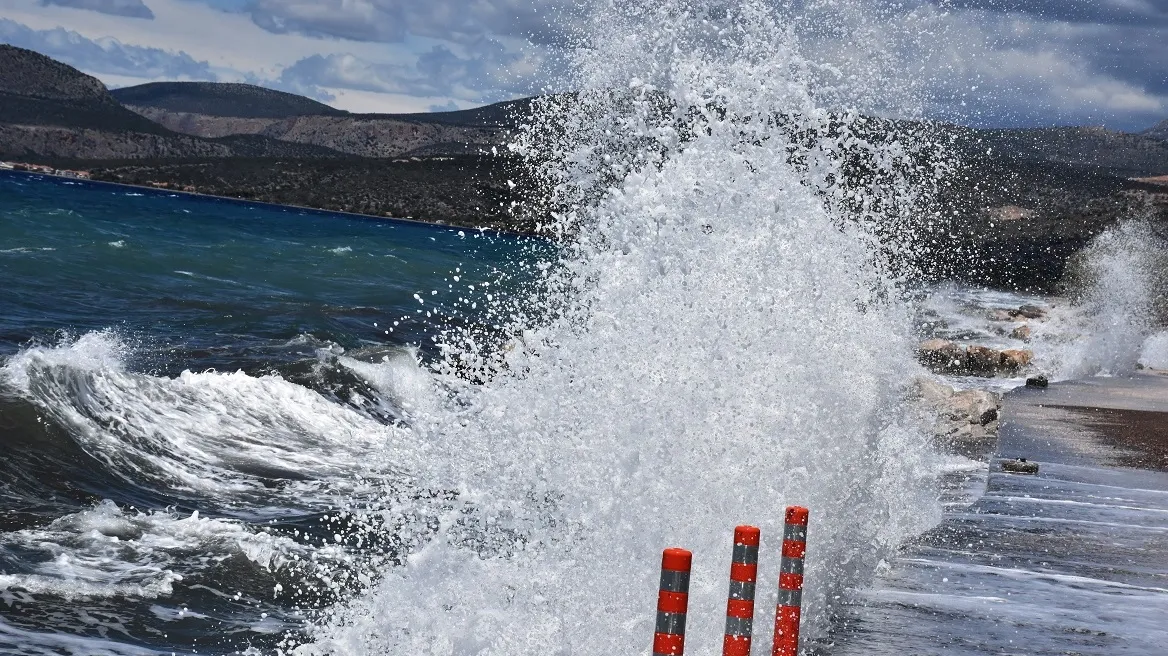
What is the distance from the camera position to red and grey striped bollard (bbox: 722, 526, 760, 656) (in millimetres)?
5344

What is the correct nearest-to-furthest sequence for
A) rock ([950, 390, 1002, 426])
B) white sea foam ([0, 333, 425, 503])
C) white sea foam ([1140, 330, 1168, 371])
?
white sea foam ([0, 333, 425, 503]) < rock ([950, 390, 1002, 426]) < white sea foam ([1140, 330, 1168, 371])

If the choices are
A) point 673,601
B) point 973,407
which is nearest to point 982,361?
point 973,407

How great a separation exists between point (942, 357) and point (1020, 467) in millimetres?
13131

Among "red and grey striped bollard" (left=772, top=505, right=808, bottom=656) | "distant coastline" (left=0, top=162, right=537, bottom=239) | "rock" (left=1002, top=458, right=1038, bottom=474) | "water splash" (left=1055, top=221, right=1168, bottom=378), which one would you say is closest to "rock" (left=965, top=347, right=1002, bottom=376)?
"water splash" (left=1055, top=221, right=1168, bottom=378)

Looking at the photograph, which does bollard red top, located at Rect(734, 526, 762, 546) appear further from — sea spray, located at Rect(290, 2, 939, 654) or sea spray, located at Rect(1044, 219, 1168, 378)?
sea spray, located at Rect(1044, 219, 1168, 378)

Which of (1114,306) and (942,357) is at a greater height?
(1114,306)

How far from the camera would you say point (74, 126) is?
156 m

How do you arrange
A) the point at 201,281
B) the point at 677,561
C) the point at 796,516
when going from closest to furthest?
the point at 677,561
the point at 796,516
the point at 201,281

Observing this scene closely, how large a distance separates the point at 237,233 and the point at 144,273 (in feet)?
87.1

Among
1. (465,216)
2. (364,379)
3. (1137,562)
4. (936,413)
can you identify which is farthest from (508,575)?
(465,216)

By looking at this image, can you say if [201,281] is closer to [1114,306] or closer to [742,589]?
[1114,306]

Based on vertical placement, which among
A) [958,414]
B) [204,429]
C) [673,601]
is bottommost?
[204,429]

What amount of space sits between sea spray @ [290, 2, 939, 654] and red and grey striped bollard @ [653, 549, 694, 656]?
1667mm

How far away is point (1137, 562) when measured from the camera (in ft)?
30.9
